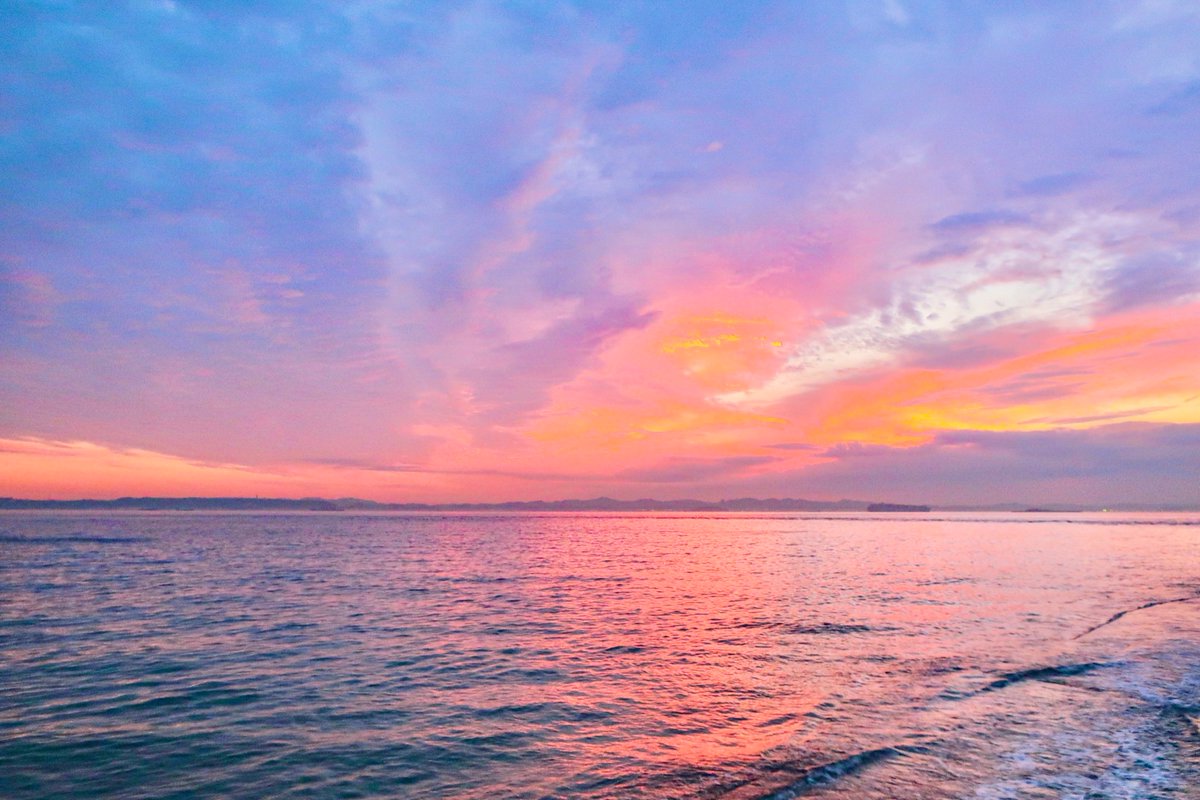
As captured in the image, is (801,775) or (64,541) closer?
(801,775)

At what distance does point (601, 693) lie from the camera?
20.5m

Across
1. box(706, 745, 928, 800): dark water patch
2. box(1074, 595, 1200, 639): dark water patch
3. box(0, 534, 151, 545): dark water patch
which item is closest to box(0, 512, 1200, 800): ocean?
box(706, 745, 928, 800): dark water patch

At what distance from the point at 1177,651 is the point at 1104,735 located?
43.6 ft

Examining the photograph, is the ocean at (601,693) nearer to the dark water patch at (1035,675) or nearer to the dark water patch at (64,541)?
the dark water patch at (1035,675)

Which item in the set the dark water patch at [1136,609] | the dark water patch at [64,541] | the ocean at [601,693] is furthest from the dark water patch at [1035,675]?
the dark water patch at [64,541]

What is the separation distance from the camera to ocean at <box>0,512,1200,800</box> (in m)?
13.5

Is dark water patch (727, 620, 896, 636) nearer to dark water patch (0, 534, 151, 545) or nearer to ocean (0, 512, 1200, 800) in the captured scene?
ocean (0, 512, 1200, 800)

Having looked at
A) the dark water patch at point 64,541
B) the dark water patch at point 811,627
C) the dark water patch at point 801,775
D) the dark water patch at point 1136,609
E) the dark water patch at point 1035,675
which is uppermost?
the dark water patch at point 801,775

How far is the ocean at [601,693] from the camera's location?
1355cm

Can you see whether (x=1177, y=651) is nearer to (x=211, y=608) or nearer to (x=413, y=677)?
(x=413, y=677)

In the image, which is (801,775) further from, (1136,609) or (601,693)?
(1136,609)

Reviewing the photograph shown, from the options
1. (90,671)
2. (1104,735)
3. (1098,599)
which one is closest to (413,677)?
(90,671)

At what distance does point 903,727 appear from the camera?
16266 mm

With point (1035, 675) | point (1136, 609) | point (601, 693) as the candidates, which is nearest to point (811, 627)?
point (1035, 675)
